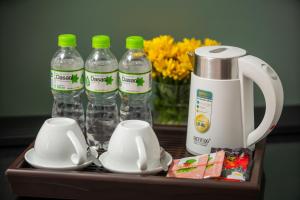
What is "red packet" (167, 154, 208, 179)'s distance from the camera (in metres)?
1.23

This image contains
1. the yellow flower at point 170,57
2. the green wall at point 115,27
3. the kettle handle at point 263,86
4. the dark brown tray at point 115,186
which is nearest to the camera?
the dark brown tray at point 115,186

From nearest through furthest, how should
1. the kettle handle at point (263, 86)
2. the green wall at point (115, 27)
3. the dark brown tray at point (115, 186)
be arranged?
the dark brown tray at point (115, 186), the kettle handle at point (263, 86), the green wall at point (115, 27)

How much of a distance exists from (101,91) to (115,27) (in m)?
0.53

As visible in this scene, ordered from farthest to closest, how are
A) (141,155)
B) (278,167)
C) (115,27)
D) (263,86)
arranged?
(115,27) < (278,167) < (263,86) < (141,155)

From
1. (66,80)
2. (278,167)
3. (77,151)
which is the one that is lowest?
(278,167)

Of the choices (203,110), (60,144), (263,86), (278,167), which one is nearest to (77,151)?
(60,144)

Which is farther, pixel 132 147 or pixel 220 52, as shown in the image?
pixel 220 52

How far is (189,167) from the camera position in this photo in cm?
126

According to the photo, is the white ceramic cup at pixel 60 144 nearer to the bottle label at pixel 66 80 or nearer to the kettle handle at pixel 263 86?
the bottle label at pixel 66 80

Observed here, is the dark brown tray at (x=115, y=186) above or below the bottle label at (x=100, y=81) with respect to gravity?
below

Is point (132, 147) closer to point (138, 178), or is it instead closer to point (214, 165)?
point (138, 178)

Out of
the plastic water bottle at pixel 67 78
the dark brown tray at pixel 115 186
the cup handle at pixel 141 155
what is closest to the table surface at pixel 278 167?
the dark brown tray at pixel 115 186

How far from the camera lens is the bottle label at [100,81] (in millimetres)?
1355

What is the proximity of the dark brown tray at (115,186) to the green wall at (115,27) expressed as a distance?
0.63 m
